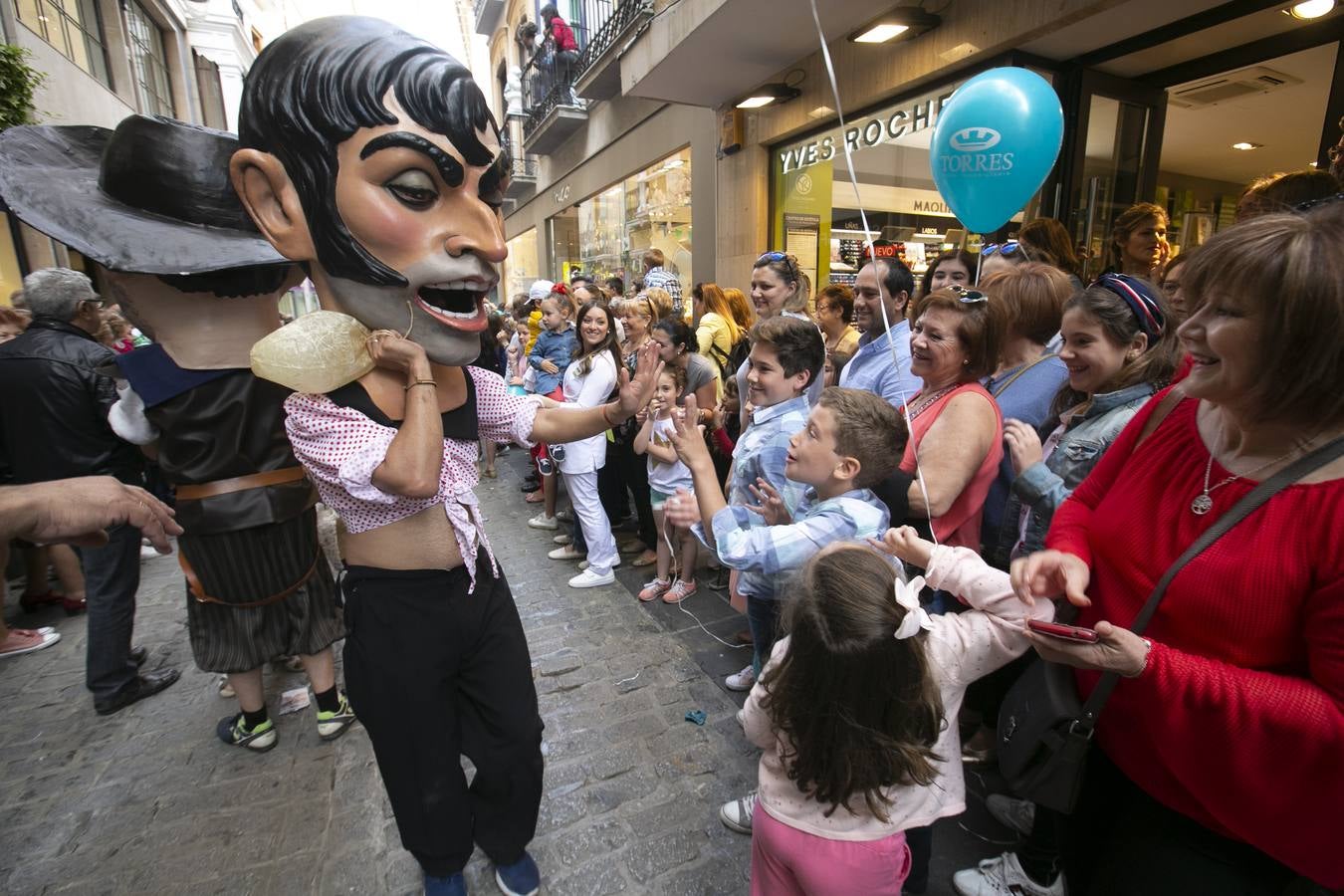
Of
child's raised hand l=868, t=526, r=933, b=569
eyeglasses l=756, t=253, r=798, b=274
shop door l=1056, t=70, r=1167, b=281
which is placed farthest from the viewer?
shop door l=1056, t=70, r=1167, b=281

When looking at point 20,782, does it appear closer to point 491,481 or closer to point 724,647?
point 724,647

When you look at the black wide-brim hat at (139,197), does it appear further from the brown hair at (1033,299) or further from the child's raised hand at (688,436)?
the brown hair at (1033,299)

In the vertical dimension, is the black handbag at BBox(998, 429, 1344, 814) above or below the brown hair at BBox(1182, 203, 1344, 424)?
below

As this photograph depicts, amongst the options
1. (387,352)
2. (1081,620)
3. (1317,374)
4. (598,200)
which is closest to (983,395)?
(1081,620)

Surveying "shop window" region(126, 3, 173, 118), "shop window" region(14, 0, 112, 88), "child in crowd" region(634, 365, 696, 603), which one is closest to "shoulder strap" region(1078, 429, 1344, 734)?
"child in crowd" region(634, 365, 696, 603)

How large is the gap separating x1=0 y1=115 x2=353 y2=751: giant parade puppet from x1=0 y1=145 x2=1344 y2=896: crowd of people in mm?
103

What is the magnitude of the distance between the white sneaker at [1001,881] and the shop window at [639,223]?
24.7 feet

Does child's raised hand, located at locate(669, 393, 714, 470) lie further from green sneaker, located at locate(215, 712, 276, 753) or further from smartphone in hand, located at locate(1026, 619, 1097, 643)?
green sneaker, located at locate(215, 712, 276, 753)

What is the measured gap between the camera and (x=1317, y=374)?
1.01m

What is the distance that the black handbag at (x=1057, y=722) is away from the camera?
1146 millimetres

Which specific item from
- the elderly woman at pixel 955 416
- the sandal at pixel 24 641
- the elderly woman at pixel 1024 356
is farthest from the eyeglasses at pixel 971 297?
the sandal at pixel 24 641

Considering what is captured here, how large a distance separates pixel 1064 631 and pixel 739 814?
1.50 metres

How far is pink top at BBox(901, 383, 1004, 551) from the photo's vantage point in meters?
2.14

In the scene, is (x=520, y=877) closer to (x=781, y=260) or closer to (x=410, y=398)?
(x=410, y=398)
